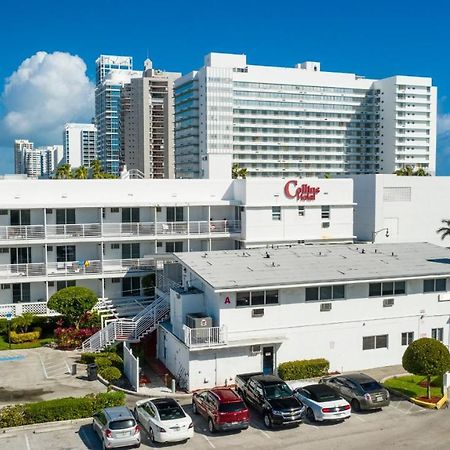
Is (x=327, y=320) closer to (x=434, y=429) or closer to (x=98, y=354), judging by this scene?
(x=434, y=429)

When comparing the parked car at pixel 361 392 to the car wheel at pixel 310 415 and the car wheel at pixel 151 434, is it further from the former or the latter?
the car wheel at pixel 151 434

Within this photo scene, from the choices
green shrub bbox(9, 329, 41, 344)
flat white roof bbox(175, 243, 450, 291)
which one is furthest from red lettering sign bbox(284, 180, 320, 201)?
green shrub bbox(9, 329, 41, 344)

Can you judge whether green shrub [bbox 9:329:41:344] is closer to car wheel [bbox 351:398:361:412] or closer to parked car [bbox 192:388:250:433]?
parked car [bbox 192:388:250:433]

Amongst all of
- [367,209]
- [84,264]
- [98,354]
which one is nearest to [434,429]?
[98,354]

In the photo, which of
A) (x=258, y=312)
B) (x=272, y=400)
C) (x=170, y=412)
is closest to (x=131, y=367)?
(x=258, y=312)

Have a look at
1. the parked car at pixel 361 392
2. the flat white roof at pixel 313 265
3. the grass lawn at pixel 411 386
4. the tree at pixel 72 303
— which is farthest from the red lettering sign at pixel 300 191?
the parked car at pixel 361 392

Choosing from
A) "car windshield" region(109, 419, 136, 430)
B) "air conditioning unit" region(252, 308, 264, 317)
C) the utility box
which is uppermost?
"air conditioning unit" region(252, 308, 264, 317)
